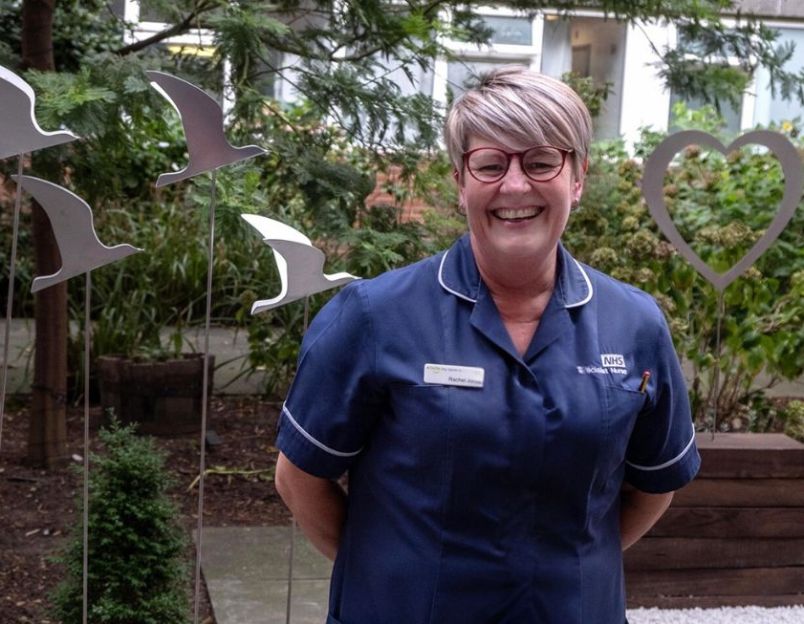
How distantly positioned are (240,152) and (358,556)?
1.05 meters

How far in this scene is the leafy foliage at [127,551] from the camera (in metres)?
3.70

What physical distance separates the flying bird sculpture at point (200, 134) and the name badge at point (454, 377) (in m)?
0.93

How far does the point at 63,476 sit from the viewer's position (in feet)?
19.5

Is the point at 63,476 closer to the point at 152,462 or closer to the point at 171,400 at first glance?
the point at 171,400

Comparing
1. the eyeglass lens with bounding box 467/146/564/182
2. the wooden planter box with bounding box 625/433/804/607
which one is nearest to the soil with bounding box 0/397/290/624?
the wooden planter box with bounding box 625/433/804/607

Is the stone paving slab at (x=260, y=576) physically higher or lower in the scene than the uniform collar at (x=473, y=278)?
lower

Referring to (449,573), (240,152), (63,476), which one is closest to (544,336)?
(449,573)

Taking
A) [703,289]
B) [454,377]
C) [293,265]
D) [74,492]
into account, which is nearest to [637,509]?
[454,377]

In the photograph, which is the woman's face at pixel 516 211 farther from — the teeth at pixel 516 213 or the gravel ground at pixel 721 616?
the gravel ground at pixel 721 616

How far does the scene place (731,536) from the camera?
4840 mm

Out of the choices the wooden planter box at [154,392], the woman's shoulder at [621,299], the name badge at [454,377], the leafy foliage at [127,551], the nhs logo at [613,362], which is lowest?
the wooden planter box at [154,392]

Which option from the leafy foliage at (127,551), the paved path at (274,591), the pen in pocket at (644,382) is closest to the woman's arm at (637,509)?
the pen in pocket at (644,382)

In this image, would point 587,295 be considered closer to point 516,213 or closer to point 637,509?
point 516,213

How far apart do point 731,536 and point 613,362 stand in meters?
2.86
